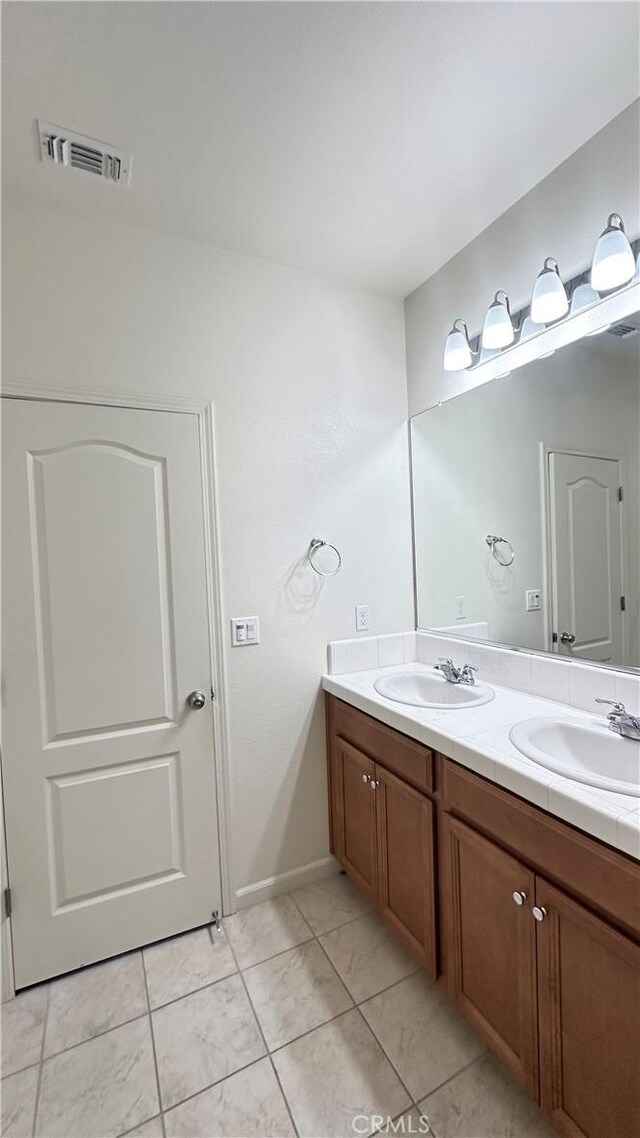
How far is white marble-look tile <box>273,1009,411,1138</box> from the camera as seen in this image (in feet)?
3.82

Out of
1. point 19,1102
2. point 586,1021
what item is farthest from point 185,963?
point 586,1021

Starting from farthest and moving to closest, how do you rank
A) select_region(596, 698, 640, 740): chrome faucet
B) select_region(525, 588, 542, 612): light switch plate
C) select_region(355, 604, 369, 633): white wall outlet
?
select_region(355, 604, 369, 633): white wall outlet, select_region(525, 588, 542, 612): light switch plate, select_region(596, 698, 640, 740): chrome faucet

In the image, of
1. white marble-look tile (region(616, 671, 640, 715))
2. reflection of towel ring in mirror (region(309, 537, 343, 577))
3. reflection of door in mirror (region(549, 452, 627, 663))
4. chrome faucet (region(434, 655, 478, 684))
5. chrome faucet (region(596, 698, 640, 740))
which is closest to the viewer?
chrome faucet (region(596, 698, 640, 740))

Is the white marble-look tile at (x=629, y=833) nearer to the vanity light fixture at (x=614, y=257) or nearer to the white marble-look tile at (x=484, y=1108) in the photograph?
the white marble-look tile at (x=484, y=1108)

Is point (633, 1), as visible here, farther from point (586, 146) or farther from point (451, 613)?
point (451, 613)

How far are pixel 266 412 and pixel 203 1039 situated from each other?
2131 millimetres

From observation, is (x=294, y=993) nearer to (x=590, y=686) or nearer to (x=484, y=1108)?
(x=484, y=1108)

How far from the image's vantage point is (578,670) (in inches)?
59.5

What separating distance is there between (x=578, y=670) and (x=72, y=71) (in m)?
2.20

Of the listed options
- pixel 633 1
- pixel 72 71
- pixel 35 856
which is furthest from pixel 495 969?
pixel 72 71

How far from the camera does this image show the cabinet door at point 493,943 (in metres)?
1.09

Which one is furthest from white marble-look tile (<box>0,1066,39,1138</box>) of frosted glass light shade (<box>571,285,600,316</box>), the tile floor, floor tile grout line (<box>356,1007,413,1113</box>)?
frosted glass light shade (<box>571,285,600,316</box>)

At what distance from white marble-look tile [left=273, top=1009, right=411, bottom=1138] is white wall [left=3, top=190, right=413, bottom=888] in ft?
2.13

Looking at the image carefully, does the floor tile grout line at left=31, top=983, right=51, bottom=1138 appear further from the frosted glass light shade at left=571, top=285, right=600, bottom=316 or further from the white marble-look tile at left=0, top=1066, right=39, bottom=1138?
the frosted glass light shade at left=571, top=285, right=600, bottom=316
